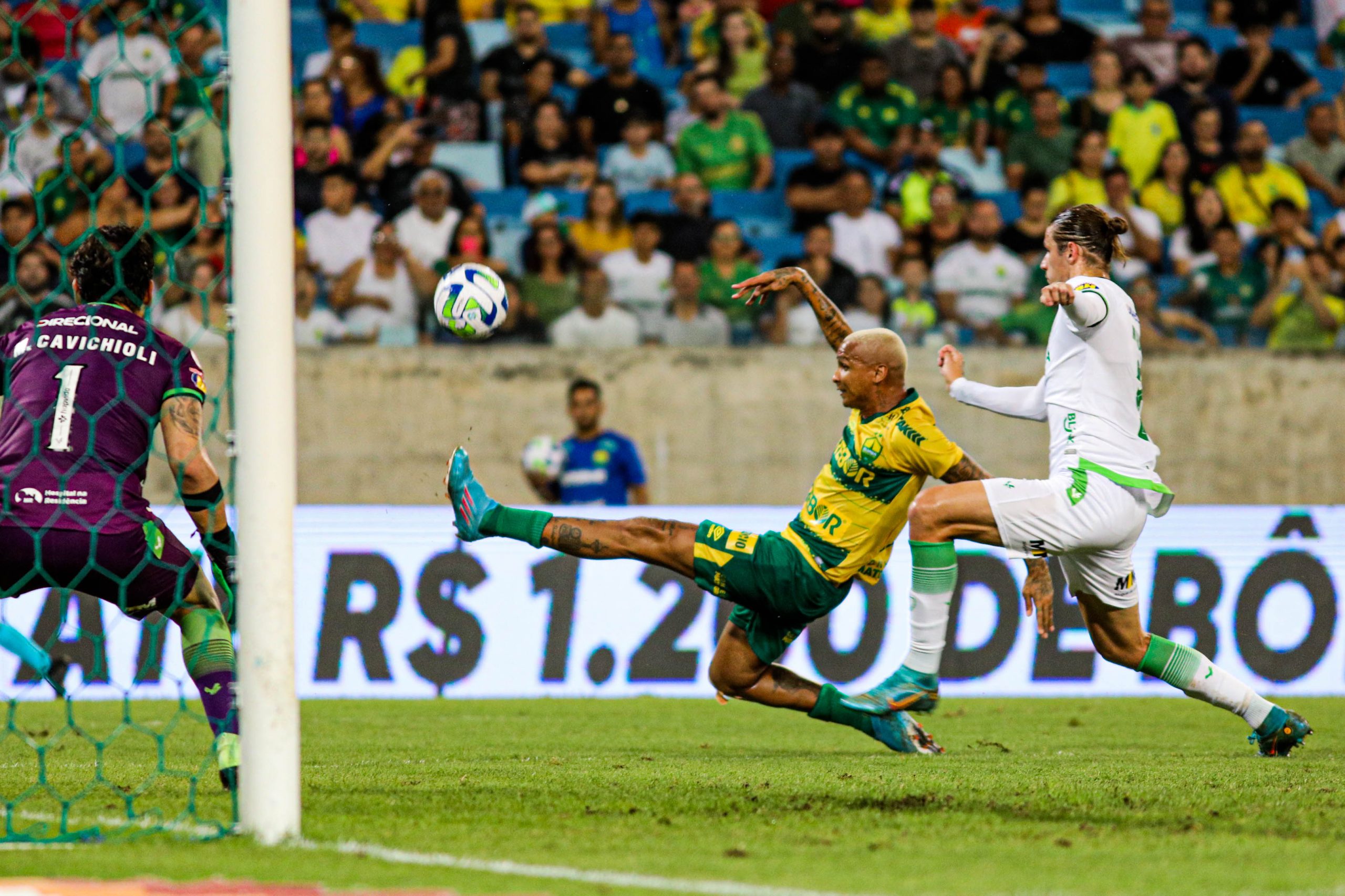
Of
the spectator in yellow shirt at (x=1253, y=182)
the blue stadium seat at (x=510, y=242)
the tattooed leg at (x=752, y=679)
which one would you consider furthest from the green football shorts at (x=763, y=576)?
the spectator in yellow shirt at (x=1253, y=182)

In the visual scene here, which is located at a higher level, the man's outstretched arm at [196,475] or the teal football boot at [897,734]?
the man's outstretched arm at [196,475]

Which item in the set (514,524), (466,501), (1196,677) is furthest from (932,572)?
(466,501)

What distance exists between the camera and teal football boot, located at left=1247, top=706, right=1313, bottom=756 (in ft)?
21.9

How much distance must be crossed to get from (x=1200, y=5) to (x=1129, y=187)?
360 cm

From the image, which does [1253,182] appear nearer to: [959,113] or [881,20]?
[959,113]

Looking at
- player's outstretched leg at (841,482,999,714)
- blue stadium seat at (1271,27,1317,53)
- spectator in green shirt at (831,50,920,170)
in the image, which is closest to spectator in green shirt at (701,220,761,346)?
spectator in green shirt at (831,50,920,170)

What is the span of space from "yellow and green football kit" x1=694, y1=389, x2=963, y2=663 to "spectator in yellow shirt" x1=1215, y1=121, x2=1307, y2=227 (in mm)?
8451

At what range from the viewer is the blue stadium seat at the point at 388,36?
48.4ft

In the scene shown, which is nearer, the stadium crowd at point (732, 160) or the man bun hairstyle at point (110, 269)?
the man bun hairstyle at point (110, 269)

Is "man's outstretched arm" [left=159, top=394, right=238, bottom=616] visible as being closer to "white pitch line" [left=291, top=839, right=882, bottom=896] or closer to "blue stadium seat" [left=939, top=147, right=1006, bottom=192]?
"white pitch line" [left=291, top=839, right=882, bottom=896]

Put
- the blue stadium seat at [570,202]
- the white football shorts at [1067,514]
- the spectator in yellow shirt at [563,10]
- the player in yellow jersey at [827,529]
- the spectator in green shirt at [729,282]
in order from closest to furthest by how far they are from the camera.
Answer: the white football shorts at [1067,514] → the player in yellow jersey at [827,529] → the spectator in green shirt at [729,282] → the blue stadium seat at [570,202] → the spectator in yellow shirt at [563,10]

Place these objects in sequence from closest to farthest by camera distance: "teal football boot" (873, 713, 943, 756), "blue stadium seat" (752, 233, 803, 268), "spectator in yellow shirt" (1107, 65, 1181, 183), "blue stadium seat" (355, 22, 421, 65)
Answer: "teal football boot" (873, 713, 943, 756)
"blue stadium seat" (752, 233, 803, 268)
"spectator in yellow shirt" (1107, 65, 1181, 183)
"blue stadium seat" (355, 22, 421, 65)

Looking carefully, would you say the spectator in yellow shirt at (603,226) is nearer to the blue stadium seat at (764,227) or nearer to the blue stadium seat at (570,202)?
the blue stadium seat at (570,202)

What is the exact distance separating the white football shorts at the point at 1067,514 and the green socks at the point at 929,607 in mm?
285
